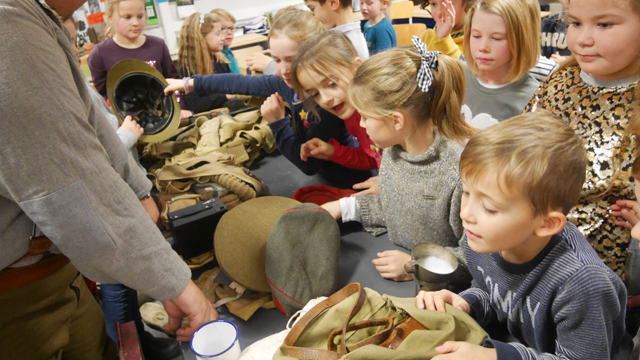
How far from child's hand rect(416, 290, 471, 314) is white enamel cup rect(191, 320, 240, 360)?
19.1 inches

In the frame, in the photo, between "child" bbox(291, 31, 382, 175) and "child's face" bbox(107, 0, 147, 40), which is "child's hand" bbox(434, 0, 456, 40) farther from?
"child's face" bbox(107, 0, 147, 40)

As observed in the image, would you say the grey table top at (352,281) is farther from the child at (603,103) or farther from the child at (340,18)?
the child at (340,18)

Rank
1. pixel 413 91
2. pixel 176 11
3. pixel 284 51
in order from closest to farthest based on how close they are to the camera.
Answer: pixel 413 91 < pixel 284 51 < pixel 176 11

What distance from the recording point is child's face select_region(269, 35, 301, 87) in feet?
6.05

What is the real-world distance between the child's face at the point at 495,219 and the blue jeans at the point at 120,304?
1197mm

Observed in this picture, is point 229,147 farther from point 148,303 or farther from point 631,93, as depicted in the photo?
point 631,93

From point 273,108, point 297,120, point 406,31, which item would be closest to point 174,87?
point 273,108

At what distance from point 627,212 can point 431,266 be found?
1.85 ft

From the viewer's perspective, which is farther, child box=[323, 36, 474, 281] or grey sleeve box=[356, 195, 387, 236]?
grey sleeve box=[356, 195, 387, 236]

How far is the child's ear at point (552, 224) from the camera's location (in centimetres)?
75

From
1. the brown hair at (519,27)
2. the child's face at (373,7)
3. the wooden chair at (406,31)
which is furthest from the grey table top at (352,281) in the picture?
the wooden chair at (406,31)

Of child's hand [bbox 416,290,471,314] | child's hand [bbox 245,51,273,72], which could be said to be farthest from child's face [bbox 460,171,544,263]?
child's hand [bbox 245,51,273,72]

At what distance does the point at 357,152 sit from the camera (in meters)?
1.82

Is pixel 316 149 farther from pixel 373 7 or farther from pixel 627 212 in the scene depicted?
pixel 373 7
